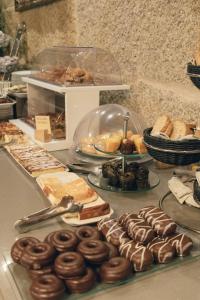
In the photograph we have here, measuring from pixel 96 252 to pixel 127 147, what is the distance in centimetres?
45

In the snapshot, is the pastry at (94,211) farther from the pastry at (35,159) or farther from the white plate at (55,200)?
the pastry at (35,159)

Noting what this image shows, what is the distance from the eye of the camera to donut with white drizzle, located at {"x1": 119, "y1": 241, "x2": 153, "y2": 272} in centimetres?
58

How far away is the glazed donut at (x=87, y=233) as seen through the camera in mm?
643

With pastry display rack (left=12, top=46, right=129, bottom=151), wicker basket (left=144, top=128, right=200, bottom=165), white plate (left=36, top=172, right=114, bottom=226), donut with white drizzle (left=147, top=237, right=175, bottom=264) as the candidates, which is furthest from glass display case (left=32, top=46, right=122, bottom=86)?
donut with white drizzle (left=147, top=237, right=175, bottom=264)

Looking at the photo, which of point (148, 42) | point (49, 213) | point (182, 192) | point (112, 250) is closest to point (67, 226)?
point (49, 213)

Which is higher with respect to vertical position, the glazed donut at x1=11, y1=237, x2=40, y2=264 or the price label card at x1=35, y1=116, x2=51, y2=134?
the price label card at x1=35, y1=116, x2=51, y2=134

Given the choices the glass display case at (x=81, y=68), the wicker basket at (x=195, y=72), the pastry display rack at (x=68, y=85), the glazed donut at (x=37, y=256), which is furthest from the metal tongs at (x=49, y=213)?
the glass display case at (x=81, y=68)

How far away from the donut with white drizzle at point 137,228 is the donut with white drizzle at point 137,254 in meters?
0.02

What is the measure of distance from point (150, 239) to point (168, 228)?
44mm

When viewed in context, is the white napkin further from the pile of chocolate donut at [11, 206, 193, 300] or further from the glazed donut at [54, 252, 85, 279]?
the glazed donut at [54, 252, 85, 279]

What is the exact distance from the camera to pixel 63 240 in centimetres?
63

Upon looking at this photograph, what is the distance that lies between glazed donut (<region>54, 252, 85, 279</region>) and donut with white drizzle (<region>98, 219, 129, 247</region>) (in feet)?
0.29

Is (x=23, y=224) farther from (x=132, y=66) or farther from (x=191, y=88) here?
(x=132, y=66)

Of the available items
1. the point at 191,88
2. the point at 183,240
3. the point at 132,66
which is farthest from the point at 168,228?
the point at 132,66
